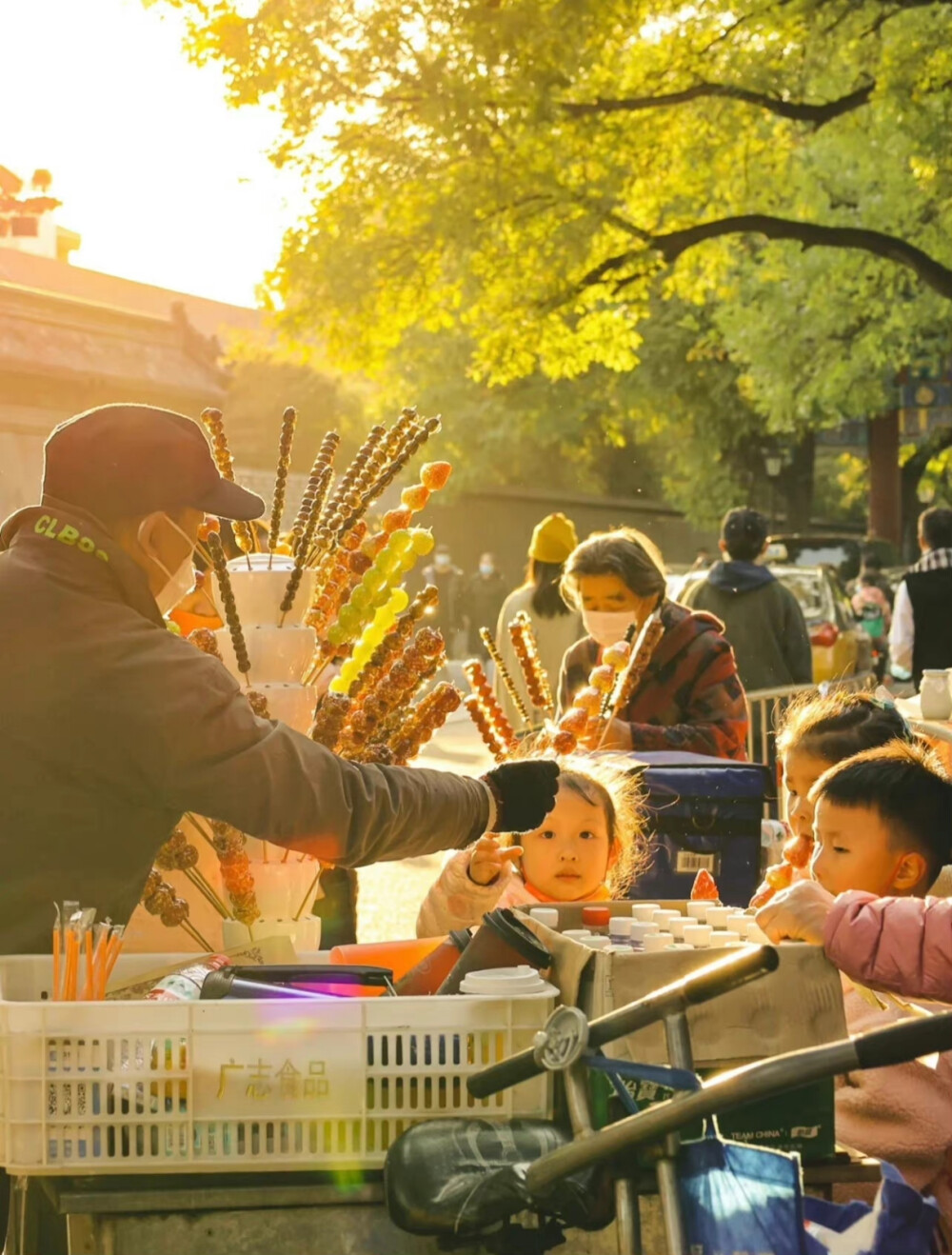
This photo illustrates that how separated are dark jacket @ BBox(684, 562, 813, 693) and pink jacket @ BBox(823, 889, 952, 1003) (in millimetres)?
6682

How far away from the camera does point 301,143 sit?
1939 cm

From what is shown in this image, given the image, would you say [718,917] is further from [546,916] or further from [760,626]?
[760,626]

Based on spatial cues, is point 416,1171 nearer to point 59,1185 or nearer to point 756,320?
point 59,1185

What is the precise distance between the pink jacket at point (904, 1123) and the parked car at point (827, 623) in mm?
15783

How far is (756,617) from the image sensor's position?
380 inches

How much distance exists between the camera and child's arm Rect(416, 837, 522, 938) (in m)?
4.00

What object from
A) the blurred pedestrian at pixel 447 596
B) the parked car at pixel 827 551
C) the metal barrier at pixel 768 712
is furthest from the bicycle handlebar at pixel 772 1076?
the blurred pedestrian at pixel 447 596

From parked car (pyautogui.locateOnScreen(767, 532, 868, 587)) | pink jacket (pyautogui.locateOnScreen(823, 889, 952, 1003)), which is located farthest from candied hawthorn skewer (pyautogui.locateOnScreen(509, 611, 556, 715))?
parked car (pyautogui.locateOnScreen(767, 532, 868, 587))

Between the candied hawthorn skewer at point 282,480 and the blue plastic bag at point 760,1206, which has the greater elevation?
the candied hawthorn skewer at point 282,480

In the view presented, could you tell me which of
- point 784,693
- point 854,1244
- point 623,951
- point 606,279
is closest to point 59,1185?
point 623,951

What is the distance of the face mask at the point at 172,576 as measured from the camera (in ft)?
11.3

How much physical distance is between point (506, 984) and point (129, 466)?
112 cm

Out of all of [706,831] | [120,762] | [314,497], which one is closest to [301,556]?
[314,497]

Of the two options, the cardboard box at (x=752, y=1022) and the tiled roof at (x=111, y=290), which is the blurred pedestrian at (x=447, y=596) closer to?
the tiled roof at (x=111, y=290)
